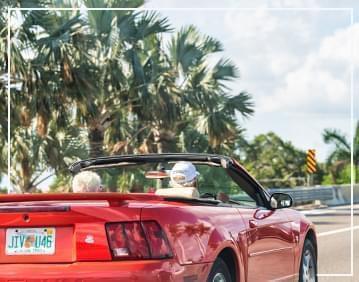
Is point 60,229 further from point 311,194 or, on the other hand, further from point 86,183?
point 311,194

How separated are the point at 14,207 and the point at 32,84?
57.5 ft

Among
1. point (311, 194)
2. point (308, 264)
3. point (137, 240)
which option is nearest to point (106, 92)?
point (311, 194)

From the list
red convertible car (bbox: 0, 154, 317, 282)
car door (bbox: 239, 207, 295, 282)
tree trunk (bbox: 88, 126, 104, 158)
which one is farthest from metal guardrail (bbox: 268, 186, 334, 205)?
red convertible car (bbox: 0, 154, 317, 282)

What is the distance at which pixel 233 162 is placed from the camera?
305 inches

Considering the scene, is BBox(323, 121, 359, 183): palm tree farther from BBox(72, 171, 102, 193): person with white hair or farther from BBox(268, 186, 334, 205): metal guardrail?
BBox(72, 171, 102, 193): person with white hair

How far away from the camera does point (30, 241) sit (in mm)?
6141

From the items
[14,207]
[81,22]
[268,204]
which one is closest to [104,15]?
[81,22]

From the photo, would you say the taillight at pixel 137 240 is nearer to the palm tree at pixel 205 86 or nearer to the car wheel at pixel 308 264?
the car wheel at pixel 308 264

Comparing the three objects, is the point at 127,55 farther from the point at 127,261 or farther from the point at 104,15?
the point at 127,261

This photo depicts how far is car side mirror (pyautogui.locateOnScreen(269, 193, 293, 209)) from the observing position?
8.16 m

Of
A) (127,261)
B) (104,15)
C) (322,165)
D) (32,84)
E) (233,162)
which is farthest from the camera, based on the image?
(322,165)

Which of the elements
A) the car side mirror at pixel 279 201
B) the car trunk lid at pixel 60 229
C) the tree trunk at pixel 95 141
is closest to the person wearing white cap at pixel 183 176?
the car side mirror at pixel 279 201

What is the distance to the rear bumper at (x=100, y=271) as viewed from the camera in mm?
5859

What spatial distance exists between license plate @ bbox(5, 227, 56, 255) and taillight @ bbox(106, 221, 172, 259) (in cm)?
39
